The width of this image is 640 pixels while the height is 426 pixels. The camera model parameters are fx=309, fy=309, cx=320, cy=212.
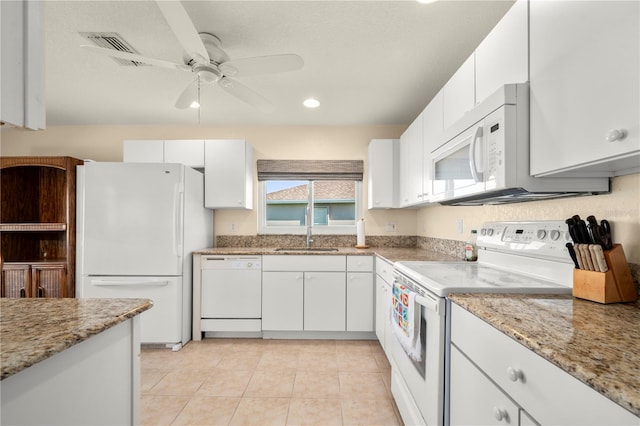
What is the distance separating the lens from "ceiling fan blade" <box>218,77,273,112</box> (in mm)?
2076

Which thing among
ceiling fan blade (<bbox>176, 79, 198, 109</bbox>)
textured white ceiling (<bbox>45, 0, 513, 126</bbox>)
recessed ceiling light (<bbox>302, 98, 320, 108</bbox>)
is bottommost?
ceiling fan blade (<bbox>176, 79, 198, 109</bbox>)

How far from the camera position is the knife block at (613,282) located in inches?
42.0

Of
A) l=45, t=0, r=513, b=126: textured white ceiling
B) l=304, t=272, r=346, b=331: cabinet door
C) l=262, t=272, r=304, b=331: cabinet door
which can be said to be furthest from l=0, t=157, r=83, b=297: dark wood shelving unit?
l=304, t=272, r=346, b=331: cabinet door

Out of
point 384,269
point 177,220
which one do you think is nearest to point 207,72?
point 177,220

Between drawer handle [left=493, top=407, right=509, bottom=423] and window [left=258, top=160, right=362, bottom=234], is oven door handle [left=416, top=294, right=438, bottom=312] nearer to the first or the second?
drawer handle [left=493, top=407, right=509, bottom=423]

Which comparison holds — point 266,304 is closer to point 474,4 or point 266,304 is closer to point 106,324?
point 106,324

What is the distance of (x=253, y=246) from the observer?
3.73 metres

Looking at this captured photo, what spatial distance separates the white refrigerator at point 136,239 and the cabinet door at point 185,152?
0.53m

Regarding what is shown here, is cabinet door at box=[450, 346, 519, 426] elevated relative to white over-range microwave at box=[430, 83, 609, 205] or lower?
lower

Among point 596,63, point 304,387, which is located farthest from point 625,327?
point 304,387

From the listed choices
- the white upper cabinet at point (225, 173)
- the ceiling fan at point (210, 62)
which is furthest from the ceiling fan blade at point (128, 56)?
the white upper cabinet at point (225, 173)

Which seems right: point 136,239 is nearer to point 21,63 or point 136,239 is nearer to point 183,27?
point 183,27

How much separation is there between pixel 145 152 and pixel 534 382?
3762 mm

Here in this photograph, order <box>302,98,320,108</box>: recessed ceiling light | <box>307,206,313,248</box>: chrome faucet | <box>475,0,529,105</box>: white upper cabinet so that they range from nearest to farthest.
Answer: <box>475,0,529,105</box>: white upper cabinet, <box>302,98,320,108</box>: recessed ceiling light, <box>307,206,313,248</box>: chrome faucet
